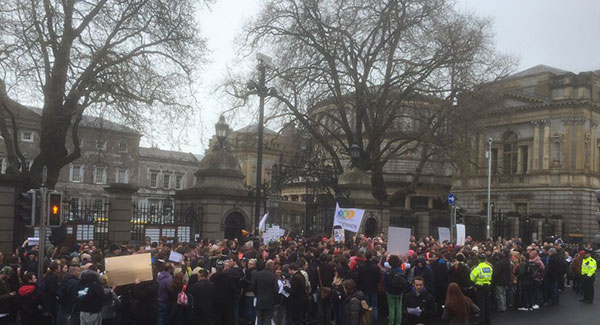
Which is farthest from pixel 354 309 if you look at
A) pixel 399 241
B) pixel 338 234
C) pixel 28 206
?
pixel 338 234

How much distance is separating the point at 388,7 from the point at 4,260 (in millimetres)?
23607

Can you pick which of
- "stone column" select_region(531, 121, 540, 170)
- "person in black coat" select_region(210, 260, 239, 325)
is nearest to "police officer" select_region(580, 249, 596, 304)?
"person in black coat" select_region(210, 260, 239, 325)

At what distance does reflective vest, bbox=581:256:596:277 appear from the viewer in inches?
761

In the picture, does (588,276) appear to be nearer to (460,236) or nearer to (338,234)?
(460,236)

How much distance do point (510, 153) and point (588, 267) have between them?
43.4 metres

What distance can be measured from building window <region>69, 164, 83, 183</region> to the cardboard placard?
234ft

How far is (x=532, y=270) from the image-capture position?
17688mm

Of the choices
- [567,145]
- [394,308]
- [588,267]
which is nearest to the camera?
[394,308]

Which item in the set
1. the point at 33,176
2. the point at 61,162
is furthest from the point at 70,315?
the point at 61,162

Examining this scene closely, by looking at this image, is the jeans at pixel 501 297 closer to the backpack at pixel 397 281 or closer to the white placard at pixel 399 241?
the white placard at pixel 399 241

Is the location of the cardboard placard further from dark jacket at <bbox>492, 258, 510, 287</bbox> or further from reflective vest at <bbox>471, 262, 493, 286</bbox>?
dark jacket at <bbox>492, 258, 510, 287</bbox>

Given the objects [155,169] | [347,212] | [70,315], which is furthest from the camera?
[155,169]

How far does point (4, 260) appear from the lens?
1258 centimetres

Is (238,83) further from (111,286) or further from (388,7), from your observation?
(111,286)
